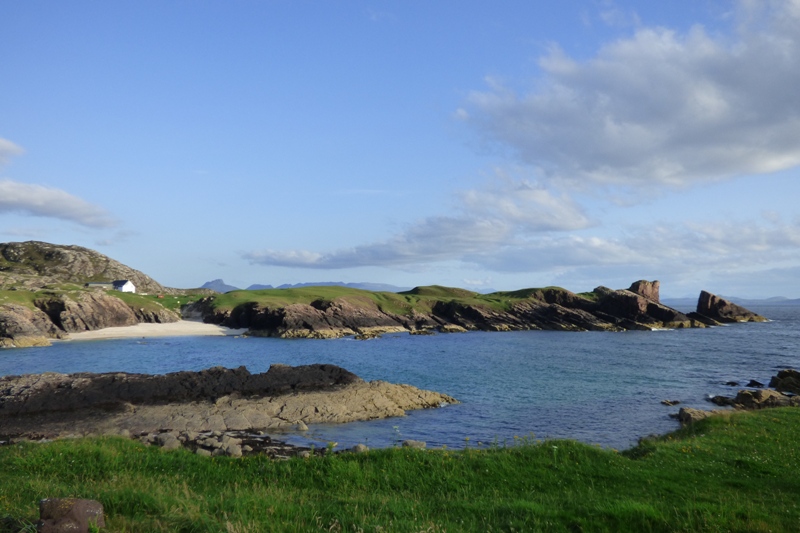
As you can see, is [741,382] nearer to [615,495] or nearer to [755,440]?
[755,440]

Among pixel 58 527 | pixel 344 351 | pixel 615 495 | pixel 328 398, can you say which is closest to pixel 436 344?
pixel 344 351

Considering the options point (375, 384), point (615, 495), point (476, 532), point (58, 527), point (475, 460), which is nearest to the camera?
point (58, 527)

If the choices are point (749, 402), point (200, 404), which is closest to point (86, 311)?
point (200, 404)

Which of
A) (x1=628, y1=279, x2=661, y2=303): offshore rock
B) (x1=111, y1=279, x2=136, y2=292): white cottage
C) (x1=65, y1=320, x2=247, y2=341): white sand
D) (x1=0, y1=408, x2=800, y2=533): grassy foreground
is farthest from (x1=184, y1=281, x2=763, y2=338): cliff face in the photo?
(x1=0, y1=408, x2=800, y2=533): grassy foreground

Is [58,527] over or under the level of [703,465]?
over

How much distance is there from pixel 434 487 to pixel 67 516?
10.3 m

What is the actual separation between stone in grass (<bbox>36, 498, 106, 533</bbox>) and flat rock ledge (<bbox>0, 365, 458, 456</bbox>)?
16386 millimetres

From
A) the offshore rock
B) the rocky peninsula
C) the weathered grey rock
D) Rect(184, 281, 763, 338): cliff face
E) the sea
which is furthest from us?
the offshore rock

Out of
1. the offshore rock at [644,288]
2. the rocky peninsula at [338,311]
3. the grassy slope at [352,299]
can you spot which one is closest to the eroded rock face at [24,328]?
the rocky peninsula at [338,311]

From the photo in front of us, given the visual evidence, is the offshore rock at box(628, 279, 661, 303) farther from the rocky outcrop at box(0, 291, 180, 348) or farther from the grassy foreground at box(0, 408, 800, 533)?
the grassy foreground at box(0, 408, 800, 533)

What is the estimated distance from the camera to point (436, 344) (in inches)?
3634

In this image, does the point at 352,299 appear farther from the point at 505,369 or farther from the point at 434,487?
the point at 434,487

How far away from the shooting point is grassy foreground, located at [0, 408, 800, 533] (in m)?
10.3

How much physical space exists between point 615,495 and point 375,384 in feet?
98.3
